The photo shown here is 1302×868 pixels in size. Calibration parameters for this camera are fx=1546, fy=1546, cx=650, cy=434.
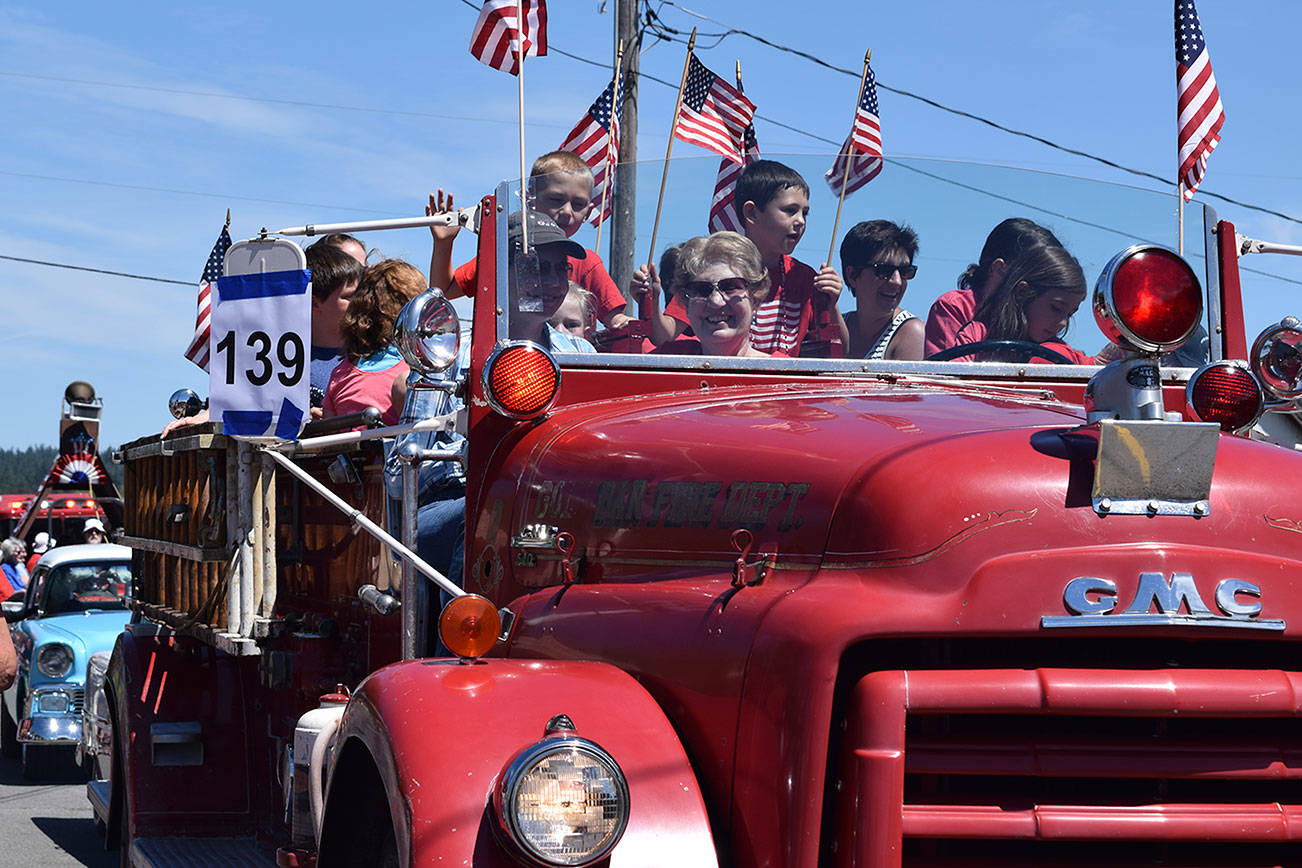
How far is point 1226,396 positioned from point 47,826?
24.0 ft

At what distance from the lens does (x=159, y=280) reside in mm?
24781

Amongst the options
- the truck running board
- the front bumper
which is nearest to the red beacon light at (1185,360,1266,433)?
the truck running board

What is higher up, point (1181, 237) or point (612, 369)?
point (1181, 237)

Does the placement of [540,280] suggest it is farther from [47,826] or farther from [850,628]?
[47,826]

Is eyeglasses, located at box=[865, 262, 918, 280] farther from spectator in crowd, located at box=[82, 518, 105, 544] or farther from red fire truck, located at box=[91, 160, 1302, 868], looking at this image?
spectator in crowd, located at box=[82, 518, 105, 544]

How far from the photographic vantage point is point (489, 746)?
2648 mm

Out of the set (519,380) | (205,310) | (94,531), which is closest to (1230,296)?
(519,380)

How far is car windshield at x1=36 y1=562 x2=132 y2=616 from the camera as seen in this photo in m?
11.8

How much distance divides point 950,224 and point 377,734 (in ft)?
6.86

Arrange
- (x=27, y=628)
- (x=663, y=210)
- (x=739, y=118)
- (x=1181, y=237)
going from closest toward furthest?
(x=663, y=210), (x=1181, y=237), (x=739, y=118), (x=27, y=628)

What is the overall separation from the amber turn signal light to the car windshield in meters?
9.51

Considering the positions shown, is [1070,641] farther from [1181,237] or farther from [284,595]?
[284,595]

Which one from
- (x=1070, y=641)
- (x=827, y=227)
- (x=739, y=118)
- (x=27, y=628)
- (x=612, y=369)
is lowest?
(x=27, y=628)

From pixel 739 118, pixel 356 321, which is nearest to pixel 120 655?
pixel 356 321
